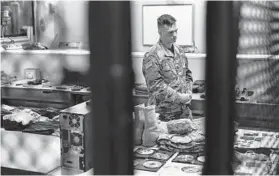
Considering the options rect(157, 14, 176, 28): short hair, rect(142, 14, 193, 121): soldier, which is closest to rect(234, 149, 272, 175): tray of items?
rect(142, 14, 193, 121): soldier

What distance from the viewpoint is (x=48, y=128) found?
1562mm

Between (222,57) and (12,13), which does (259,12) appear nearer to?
(222,57)

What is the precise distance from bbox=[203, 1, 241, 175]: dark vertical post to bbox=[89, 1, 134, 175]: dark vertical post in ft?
0.09

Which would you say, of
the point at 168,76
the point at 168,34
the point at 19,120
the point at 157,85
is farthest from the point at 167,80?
the point at 19,120

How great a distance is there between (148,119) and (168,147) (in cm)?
14

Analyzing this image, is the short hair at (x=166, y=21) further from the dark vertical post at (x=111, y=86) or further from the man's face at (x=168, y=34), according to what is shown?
the dark vertical post at (x=111, y=86)

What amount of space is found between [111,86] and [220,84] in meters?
0.04

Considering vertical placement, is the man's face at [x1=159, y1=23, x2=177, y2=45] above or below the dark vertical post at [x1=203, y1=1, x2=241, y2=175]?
above

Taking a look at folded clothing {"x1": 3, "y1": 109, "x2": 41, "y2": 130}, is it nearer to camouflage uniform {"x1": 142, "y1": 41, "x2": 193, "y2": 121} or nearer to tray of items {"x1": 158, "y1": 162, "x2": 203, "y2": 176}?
camouflage uniform {"x1": 142, "y1": 41, "x2": 193, "y2": 121}

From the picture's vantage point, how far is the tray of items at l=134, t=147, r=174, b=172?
1.21m

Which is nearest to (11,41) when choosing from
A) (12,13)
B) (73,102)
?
(12,13)

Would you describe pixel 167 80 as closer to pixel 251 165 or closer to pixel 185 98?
pixel 185 98

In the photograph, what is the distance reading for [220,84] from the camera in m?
0.12

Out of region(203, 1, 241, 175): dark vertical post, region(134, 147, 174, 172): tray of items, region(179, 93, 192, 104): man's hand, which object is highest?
region(203, 1, 241, 175): dark vertical post
